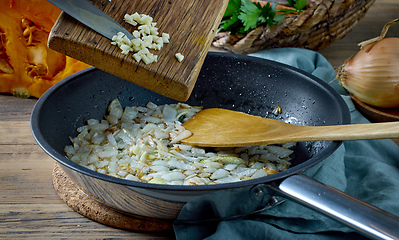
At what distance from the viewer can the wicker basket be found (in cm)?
118

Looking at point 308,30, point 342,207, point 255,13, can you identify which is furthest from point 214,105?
point 342,207

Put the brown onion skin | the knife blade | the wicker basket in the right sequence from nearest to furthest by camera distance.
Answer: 1. the knife blade
2. the brown onion skin
3. the wicker basket

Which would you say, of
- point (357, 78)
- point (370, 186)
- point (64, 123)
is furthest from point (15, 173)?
point (357, 78)

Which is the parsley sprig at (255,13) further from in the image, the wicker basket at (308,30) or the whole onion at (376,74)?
the whole onion at (376,74)

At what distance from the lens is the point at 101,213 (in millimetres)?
697

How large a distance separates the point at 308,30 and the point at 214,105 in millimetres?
472

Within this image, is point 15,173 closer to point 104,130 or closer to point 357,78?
point 104,130

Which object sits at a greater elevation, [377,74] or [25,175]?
[377,74]

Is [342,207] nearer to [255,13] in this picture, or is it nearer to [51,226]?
A: [51,226]

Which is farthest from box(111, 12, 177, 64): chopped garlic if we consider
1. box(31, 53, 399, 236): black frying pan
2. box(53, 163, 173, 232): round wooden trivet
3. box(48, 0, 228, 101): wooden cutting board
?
box(53, 163, 173, 232): round wooden trivet

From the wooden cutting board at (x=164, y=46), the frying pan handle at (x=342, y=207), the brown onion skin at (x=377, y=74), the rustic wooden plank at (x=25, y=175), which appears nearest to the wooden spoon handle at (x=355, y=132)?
the frying pan handle at (x=342, y=207)

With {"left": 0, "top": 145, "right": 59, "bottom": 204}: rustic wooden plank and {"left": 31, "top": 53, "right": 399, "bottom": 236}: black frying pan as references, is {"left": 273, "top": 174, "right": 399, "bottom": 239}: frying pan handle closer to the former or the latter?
{"left": 31, "top": 53, "right": 399, "bottom": 236}: black frying pan

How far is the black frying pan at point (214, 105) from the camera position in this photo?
537mm

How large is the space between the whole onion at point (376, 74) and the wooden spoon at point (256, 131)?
367mm
